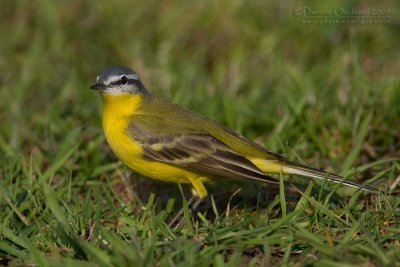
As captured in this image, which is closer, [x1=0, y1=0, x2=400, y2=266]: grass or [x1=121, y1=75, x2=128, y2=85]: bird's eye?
[x1=0, y1=0, x2=400, y2=266]: grass

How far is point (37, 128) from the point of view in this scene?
7188 mm

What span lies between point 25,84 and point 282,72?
10.4 ft

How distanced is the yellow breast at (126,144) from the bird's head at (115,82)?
0.05 m

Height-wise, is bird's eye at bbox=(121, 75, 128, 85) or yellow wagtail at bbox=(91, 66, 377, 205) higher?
bird's eye at bbox=(121, 75, 128, 85)

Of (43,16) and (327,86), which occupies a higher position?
(43,16)

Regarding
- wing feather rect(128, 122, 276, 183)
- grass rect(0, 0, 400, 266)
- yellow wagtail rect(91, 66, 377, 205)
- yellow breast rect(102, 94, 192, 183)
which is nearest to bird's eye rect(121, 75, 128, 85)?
yellow wagtail rect(91, 66, 377, 205)

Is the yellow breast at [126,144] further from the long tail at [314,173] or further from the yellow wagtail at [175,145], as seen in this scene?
the long tail at [314,173]

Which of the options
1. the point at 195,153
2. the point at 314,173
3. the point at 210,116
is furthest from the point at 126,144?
the point at 210,116

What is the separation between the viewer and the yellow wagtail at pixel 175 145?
5.42 metres

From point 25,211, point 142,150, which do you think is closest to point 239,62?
point 142,150

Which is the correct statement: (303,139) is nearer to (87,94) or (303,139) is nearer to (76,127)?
(76,127)

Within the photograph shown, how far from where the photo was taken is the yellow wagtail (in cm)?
542

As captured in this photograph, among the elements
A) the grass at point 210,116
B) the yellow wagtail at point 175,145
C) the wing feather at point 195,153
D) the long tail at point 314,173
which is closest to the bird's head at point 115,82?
the yellow wagtail at point 175,145

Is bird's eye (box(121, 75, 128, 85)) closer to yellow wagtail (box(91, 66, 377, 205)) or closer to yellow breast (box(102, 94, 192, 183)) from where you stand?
yellow wagtail (box(91, 66, 377, 205))
